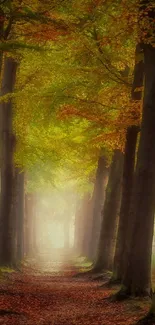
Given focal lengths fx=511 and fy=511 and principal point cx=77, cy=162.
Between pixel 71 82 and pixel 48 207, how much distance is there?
5323 cm

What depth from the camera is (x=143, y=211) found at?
11961 mm

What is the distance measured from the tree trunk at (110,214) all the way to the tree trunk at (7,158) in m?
3.80

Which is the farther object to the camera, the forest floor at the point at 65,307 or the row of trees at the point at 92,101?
the row of trees at the point at 92,101

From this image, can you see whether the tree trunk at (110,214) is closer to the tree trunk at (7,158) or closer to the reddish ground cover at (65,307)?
the tree trunk at (7,158)

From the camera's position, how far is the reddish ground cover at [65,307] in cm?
979

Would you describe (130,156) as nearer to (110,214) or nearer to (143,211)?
(143,211)

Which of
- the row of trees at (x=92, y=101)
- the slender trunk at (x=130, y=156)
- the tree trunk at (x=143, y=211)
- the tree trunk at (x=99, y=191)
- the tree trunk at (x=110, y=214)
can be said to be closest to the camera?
the tree trunk at (x=143, y=211)

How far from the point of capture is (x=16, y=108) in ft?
63.1

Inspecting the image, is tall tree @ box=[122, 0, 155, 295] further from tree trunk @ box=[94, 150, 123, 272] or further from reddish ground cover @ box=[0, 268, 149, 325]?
tree trunk @ box=[94, 150, 123, 272]

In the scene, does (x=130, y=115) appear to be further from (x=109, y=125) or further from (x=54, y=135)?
(x=54, y=135)

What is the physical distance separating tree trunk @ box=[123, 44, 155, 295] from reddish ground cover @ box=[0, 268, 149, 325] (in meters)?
0.63

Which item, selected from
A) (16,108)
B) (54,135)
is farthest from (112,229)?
(16,108)

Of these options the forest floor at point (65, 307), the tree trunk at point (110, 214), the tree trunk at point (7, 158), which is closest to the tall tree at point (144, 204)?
the forest floor at point (65, 307)

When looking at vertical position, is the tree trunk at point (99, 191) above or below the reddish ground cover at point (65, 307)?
above
